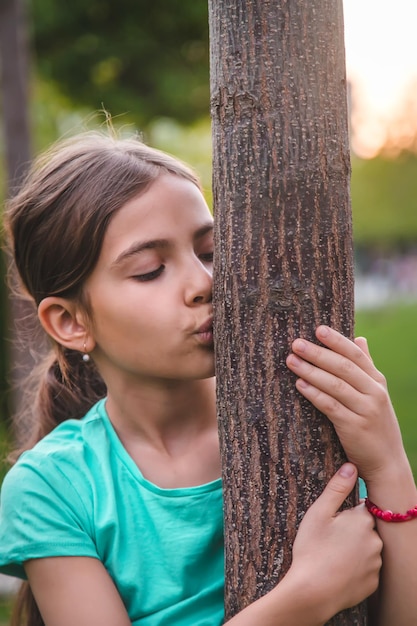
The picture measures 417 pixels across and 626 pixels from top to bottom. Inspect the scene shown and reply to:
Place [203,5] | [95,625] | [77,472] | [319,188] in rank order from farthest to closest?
→ [203,5] < [77,472] < [95,625] < [319,188]

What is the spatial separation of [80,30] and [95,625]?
673 cm

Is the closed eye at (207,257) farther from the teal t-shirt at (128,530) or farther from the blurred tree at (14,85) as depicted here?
the blurred tree at (14,85)

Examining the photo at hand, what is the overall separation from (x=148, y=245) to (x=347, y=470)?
76 cm

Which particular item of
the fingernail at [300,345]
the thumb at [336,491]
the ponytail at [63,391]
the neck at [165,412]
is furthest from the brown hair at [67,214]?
the thumb at [336,491]

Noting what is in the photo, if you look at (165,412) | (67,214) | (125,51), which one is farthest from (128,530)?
(125,51)

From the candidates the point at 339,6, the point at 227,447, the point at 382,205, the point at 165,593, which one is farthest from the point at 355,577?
the point at 382,205

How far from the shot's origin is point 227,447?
1.92 metres

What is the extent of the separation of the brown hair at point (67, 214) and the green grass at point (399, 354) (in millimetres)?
4878

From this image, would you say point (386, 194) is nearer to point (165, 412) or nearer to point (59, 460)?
point (165, 412)

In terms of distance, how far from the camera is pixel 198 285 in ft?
6.76

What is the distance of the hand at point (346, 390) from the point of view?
5.93 ft

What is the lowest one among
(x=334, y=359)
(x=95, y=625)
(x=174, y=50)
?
(x=95, y=625)

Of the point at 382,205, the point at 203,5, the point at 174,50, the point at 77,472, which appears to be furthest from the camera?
the point at 382,205

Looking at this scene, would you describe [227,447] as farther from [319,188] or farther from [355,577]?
[319,188]
